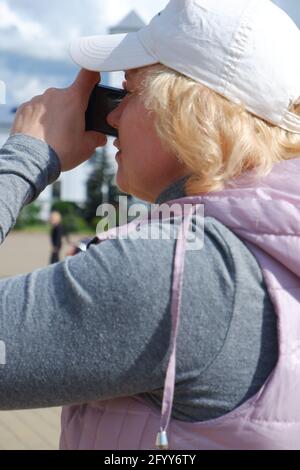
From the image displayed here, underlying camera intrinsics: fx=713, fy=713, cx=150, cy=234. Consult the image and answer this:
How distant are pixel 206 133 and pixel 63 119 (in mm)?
360

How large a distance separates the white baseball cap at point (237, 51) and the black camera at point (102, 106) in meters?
0.13

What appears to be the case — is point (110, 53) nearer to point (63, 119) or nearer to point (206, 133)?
point (63, 119)

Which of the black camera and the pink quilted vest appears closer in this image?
the pink quilted vest

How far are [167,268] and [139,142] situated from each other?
1.15ft

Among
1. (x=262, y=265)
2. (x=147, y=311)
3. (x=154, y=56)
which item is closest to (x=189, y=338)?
(x=147, y=311)

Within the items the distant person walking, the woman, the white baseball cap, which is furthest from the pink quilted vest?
the distant person walking

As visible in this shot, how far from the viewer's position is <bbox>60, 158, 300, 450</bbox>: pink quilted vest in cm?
121

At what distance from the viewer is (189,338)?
3.88ft

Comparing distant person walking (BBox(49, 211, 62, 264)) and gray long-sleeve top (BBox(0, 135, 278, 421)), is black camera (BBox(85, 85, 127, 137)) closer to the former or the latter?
gray long-sleeve top (BBox(0, 135, 278, 421))

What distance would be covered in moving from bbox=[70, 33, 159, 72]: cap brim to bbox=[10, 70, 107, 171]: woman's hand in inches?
1.6

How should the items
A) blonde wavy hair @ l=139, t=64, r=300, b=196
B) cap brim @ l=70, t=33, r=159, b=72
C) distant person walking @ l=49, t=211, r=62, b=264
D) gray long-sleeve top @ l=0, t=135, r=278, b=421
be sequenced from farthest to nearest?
distant person walking @ l=49, t=211, r=62, b=264 < cap brim @ l=70, t=33, r=159, b=72 < blonde wavy hair @ l=139, t=64, r=300, b=196 < gray long-sleeve top @ l=0, t=135, r=278, b=421

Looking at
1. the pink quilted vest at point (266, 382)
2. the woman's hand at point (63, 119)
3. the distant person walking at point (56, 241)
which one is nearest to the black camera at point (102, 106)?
the woman's hand at point (63, 119)

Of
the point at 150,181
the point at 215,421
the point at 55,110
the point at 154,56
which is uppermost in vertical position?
the point at 154,56
